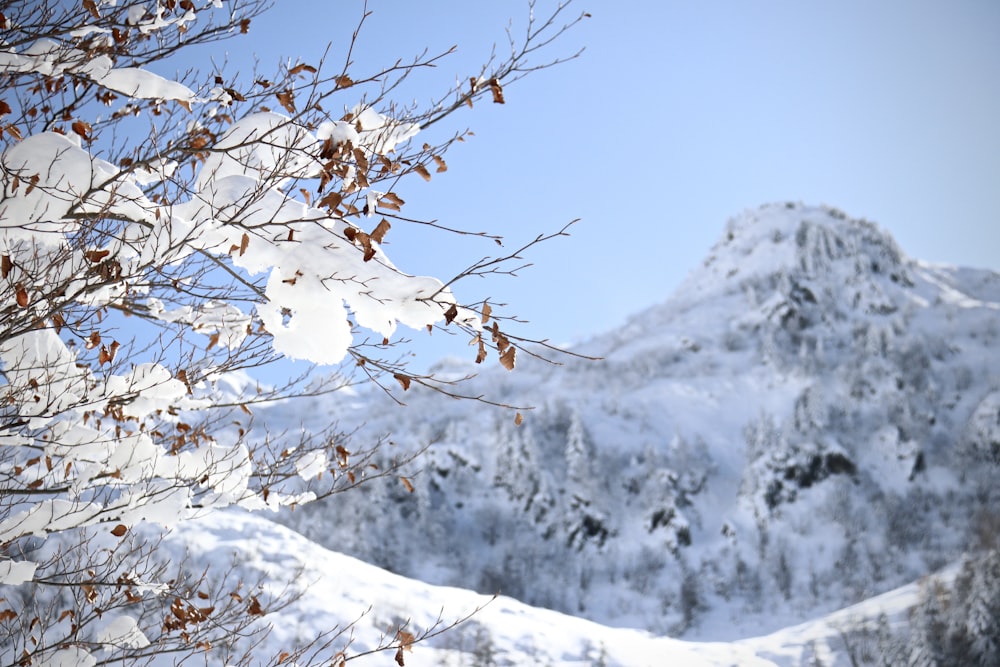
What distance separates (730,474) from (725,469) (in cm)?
65

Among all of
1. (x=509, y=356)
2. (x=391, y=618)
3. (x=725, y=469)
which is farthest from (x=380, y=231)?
(x=725, y=469)

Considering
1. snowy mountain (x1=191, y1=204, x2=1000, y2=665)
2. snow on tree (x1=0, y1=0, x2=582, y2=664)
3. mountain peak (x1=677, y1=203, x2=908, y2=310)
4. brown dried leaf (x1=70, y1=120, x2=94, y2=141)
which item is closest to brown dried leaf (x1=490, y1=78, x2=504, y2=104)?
snow on tree (x1=0, y1=0, x2=582, y2=664)

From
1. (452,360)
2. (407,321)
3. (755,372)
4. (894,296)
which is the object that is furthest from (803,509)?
(452,360)

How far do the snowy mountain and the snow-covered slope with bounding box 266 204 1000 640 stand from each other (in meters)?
0.19

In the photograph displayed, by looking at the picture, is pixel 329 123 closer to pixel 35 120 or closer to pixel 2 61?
pixel 2 61

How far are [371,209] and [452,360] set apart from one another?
310ft

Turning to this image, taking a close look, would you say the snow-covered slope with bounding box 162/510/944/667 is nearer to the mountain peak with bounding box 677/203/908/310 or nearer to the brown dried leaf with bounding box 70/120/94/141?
the brown dried leaf with bounding box 70/120/94/141

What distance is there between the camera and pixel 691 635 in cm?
3181

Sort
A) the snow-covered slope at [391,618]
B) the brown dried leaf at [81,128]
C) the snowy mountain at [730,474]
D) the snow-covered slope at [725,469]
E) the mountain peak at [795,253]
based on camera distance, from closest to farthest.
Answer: the brown dried leaf at [81,128], the snow-covered slope at [391,618], the snowy mountain at [730,474], the snow-covered slope at [725,469], the mountain peak at [795,253]

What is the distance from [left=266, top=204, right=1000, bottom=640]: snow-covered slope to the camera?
3806 cm

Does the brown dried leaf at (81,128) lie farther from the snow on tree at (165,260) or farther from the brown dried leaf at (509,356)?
the brown dried leaf at (509,356)

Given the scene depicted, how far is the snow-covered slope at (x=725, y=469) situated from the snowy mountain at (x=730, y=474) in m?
0.19

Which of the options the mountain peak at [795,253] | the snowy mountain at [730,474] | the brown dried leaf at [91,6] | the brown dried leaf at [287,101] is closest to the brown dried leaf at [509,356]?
the brown dried leaf at [287,101]

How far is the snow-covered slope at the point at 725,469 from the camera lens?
3806 cm
